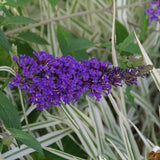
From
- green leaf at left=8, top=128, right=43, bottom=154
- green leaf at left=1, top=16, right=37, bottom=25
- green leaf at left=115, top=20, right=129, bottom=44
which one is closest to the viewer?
green leaf at left=8, top=128, right=43, bottom=154

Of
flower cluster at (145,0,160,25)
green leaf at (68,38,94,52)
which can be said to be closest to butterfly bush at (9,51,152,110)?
green leaf at (68,38,94,52)

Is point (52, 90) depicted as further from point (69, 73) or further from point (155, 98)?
point (155, 98)

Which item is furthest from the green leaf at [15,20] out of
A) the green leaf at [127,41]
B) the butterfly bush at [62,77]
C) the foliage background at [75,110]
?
the green leaf at [127,41]

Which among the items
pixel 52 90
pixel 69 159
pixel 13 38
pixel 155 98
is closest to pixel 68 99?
pixel 52 90

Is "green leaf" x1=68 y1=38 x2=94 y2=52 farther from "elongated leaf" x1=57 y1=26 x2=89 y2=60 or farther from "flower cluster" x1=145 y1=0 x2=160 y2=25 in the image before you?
"flower cluster" x1=145 y1=0 x2=160 y2=25

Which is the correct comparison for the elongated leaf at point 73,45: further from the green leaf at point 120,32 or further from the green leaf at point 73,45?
the green leaf at point 120,32

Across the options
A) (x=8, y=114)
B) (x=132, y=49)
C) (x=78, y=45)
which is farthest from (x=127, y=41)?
(x=8, y=114)
